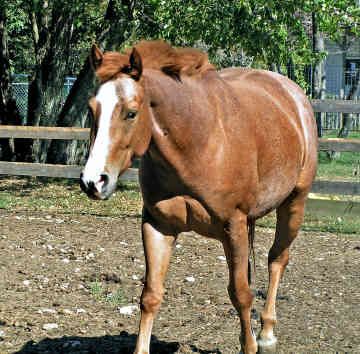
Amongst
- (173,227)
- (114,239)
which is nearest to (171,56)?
(173,227)

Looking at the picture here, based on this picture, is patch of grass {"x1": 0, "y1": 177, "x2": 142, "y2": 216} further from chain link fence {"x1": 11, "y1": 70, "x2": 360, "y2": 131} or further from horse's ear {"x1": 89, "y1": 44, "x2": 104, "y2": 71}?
horse's ear {"x1": 89, "y1": 44, "x2": 104, "y2": 71}

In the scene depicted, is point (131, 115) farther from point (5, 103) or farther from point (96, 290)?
point (5, 103)

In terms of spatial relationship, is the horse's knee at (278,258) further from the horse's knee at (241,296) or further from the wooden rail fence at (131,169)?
the wooden rail fence at (131,169)

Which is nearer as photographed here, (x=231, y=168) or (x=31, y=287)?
(x=231, y=168)

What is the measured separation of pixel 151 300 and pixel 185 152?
2.99 ft

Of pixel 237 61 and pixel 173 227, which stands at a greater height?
pixel 173 227

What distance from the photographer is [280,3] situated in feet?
31.7

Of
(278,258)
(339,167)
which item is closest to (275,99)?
(278,258)

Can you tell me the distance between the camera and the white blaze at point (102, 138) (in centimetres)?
307

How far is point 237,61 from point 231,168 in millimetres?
15920

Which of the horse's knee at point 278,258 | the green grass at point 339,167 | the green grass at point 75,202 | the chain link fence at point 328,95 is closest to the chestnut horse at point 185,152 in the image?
the horse's knee at point 278,258

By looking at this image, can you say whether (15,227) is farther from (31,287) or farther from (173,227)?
(173,227)

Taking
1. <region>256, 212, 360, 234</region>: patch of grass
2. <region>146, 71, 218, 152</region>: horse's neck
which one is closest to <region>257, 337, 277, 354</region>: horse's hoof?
<region>146, 71, 218, 152</region>: horse's neck

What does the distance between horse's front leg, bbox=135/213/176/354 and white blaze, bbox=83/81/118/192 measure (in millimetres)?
988
